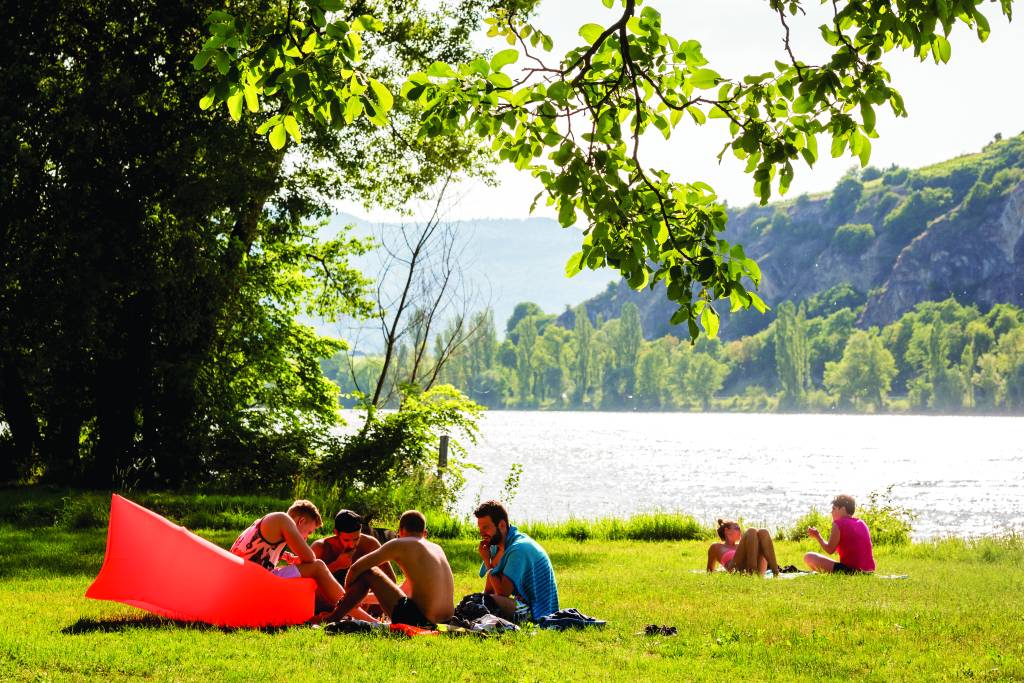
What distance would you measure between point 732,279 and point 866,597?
23.9 feet

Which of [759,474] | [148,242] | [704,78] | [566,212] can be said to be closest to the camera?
[704,78]

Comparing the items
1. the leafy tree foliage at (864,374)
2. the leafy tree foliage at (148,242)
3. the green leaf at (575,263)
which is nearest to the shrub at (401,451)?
the leafy tree foliage at (148,242)

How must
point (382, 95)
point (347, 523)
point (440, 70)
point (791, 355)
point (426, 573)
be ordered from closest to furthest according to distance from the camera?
1. point (382, 95)
2. point (440, 70)
3. point (426, 573)
4. point (347, 523)
5. point (791, 355)

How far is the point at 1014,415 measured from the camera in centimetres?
15388

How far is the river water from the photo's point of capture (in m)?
35.8

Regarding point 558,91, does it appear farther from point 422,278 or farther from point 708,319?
point 422,278

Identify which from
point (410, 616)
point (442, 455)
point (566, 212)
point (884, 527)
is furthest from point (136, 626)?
point (884, 527)

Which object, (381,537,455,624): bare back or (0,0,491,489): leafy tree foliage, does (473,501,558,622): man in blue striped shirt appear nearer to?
(381,537,455,624): bare back

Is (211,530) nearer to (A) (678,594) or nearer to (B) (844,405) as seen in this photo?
(A) (678,594)

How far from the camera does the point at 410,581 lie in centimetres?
916

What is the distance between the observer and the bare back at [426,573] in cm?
901

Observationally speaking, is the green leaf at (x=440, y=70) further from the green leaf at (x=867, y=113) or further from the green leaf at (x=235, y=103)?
the green leaf at (x=867, y=113)

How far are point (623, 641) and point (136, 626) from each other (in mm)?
4201

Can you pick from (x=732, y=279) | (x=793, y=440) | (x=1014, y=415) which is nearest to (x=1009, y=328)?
(x=1014, y=415)
